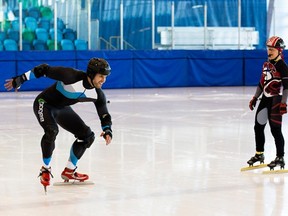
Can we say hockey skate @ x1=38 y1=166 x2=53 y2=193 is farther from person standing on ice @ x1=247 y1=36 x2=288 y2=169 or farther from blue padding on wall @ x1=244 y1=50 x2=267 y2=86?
blue padding on wall @ x1=244 y1=50 x2=267 y2=86

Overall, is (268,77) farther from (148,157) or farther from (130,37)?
(130,37)

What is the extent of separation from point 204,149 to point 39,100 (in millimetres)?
3693

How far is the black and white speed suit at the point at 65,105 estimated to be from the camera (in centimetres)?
655

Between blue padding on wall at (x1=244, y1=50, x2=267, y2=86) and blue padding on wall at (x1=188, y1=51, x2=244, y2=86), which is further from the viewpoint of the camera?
blue padding on wall at (x1=244, y1=50, x2=267, y2=86)

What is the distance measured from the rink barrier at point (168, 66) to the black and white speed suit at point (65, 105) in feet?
61.4

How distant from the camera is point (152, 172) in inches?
312

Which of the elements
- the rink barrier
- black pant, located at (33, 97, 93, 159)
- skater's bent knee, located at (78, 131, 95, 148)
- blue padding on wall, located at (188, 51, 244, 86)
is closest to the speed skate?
black pant, located at (33, 97, 93, 159)

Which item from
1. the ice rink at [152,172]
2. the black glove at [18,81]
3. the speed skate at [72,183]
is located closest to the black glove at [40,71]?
the black glove at [18,81]

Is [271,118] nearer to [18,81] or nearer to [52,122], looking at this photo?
[52,122]

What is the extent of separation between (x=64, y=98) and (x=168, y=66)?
21.2 metres

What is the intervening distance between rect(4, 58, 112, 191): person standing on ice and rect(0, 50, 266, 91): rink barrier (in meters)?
18.7

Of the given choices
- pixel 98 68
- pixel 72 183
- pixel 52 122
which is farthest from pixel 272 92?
pixel 52 122

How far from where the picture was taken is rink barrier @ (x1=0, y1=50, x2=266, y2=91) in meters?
25.9

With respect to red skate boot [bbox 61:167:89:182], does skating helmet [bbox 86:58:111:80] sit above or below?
above
